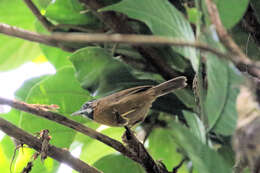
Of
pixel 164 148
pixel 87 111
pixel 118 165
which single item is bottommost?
pixel 164 148

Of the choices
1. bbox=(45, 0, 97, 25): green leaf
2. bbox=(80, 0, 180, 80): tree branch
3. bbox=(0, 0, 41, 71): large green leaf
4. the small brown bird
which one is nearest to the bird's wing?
the small brown bird

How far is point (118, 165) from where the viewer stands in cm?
85

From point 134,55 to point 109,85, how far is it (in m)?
0.14

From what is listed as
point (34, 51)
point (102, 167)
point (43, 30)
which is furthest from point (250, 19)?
point (34, 51)

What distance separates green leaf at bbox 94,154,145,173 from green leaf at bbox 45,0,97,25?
1.17ft

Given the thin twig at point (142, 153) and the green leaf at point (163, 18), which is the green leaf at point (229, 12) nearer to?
the green leaf at point (163, 18)

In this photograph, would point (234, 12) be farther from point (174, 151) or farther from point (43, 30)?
point (43, 30)

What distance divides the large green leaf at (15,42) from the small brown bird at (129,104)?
53 cm

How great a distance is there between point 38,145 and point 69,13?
445 millimetres

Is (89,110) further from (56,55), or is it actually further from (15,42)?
(15,42)

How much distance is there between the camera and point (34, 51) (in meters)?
1.31

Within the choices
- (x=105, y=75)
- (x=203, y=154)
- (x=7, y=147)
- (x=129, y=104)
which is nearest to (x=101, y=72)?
(x=105, y=75)

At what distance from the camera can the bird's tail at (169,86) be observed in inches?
30.8

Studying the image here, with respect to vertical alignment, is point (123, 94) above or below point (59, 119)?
below
